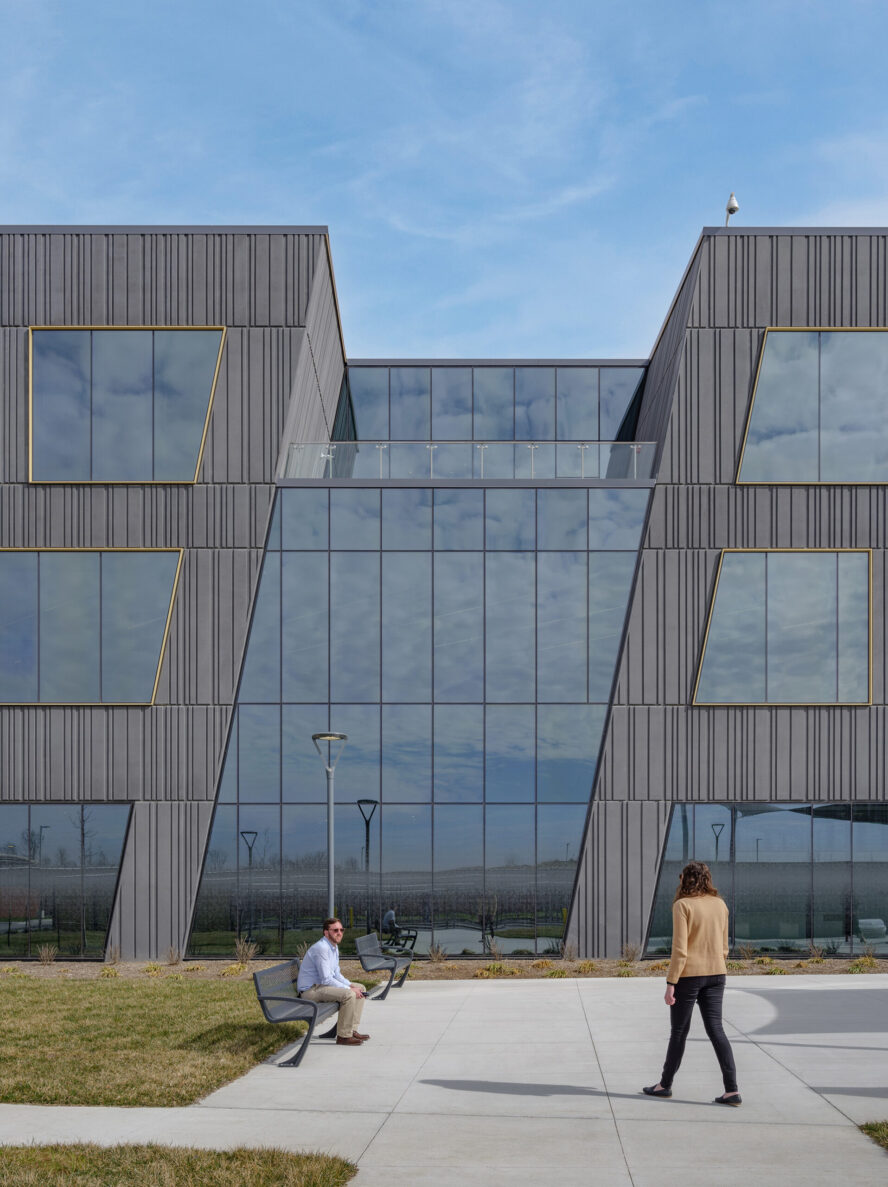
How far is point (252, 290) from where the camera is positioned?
2141 centimetres

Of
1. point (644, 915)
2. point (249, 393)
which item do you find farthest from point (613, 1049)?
point (249, 393)

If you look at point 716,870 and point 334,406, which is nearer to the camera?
point 716,870

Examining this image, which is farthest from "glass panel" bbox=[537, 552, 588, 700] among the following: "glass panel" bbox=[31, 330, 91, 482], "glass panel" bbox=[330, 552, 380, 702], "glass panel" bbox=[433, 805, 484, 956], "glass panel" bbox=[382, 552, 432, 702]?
"glass panel" bbox=[31, 330, 91, 482]

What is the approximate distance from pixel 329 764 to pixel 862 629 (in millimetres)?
10709

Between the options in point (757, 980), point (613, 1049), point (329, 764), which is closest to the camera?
point (613, 1049)

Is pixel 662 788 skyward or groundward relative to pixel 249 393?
groundward

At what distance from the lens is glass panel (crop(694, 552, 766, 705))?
68.7ft

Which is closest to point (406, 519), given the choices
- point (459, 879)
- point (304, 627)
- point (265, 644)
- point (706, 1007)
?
point (304, 627)

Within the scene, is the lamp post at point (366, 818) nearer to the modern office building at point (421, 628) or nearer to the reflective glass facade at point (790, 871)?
the modern office building at point (421, 628)

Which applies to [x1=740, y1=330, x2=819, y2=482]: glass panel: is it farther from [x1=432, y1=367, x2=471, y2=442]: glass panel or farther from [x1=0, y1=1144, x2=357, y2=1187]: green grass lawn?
[x1=0, y1=1144, x2=357, y2=1187]: green grass lawn

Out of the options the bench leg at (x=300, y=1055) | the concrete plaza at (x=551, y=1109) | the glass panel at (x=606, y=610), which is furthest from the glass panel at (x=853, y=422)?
the bench leg at (x=300, y=1055)

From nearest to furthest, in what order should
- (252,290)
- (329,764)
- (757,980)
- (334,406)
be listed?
(757,980)
(329,764)
(252,290)
(334,406)

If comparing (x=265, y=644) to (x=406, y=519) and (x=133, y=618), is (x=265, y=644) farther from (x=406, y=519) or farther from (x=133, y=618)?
(x=406, y=519)

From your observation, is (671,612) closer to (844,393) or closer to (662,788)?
(662,788)
